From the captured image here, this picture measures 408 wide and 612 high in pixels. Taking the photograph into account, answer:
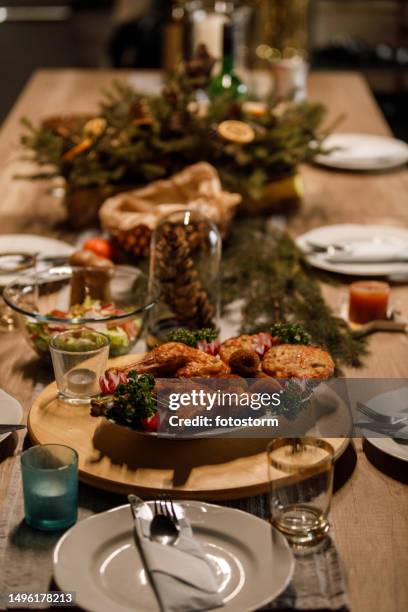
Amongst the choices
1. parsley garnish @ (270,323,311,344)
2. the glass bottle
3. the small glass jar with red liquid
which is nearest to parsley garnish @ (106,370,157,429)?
parsley garnish @ (270,323,311,344)

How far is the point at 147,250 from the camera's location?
6.38 ft

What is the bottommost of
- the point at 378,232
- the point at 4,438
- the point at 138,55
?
the point at 138,55

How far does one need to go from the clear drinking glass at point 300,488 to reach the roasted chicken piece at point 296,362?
0.20 m

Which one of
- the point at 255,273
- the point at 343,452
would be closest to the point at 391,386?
the point at 343,452

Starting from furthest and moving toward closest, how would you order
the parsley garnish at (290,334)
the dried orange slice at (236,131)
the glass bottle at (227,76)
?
the glass bottle at (227,76) → the dried orange slice at (236,131) → the parsley garnish at (290,334)

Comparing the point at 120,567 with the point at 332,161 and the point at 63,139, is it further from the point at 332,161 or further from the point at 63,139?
the point at 332,161

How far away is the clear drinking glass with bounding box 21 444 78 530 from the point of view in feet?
3.49

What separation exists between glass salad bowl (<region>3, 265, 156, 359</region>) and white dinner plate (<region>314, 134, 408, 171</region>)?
1.13 m

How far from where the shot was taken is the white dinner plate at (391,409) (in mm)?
1231

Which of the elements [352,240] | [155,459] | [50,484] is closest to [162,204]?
[352,240]

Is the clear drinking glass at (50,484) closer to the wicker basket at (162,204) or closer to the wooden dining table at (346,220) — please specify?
the wooden dining table at (346,220)

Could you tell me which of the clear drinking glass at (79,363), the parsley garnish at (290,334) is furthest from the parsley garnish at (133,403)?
the parsley garnish at (290,334)

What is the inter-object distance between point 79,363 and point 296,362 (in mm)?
303

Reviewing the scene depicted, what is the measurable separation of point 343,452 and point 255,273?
705mm
